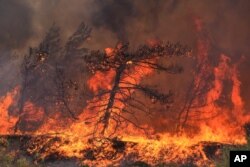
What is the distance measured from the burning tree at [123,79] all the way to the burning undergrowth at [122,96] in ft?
0.17

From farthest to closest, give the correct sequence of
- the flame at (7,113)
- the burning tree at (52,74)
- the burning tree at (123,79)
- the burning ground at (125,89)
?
the burning tree at (52,74)
the flame at (7,113)
the burning ground at (125,89)
the burning tree at (123,79)

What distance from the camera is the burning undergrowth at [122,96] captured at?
23953mm

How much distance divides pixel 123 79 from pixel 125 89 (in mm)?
640

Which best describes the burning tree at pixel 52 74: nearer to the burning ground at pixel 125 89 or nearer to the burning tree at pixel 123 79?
the burning ground at pixel 125 89

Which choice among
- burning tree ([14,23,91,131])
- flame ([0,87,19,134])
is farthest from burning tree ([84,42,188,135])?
flame ([0,87,19,134])

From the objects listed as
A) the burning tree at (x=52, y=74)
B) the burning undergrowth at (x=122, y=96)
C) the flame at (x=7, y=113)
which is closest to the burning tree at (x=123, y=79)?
the burning undergrowth at (x=122, y=96)

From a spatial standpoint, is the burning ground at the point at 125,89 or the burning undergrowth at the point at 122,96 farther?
the burning ground at the point at 125,89

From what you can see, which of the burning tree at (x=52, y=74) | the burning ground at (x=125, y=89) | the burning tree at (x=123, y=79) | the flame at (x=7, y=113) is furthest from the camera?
the burning tree at (x=52, y=74)

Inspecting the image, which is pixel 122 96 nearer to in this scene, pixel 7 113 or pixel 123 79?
Answer: pixel 123 79

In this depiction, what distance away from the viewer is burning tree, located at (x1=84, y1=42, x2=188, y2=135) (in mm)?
23859

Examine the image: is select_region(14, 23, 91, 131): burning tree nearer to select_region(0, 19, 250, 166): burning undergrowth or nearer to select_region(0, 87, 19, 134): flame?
select_region(0, 19, 250, 166): burning undergrowth

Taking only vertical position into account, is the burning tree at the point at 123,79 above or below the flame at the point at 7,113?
above

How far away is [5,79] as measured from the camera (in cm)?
2683

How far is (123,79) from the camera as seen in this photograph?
25688 millimetres
